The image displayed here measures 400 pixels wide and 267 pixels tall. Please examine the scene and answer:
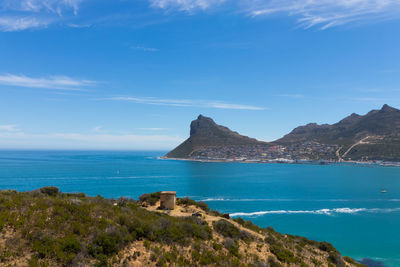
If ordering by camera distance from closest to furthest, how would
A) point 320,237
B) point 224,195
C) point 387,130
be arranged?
1. point 320,237
2. point 224,195
3. point 387,130

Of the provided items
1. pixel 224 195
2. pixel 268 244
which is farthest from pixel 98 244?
pixel 224 195

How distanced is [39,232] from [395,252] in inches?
1381

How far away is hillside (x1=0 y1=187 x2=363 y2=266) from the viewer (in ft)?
33.3

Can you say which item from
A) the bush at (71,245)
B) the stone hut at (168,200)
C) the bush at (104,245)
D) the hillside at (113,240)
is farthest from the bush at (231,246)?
the bush at (71,245)

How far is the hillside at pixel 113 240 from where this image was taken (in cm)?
1015

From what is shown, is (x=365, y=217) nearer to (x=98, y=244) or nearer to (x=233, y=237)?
(x=233, y=237)

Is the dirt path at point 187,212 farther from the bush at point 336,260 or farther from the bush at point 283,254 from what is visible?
the bush at point 336,260

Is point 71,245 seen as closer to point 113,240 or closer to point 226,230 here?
point 113,240

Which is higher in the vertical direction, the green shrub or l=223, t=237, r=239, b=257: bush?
l=223, t=237, r=239, b=257: bush

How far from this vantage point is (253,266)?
13.0 metres

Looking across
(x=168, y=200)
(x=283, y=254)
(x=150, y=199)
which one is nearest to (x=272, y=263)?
(x=283, y=254)

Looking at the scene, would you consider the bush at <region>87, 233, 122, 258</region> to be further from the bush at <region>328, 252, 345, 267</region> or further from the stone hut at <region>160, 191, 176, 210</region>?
the bush at <region>328, 252, 345, 267</region>

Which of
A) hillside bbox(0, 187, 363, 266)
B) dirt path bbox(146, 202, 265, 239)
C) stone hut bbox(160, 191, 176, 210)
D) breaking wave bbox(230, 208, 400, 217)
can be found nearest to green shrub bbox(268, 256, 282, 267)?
hillside bbox(0, 187, 363, 266)

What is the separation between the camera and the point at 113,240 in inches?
444
